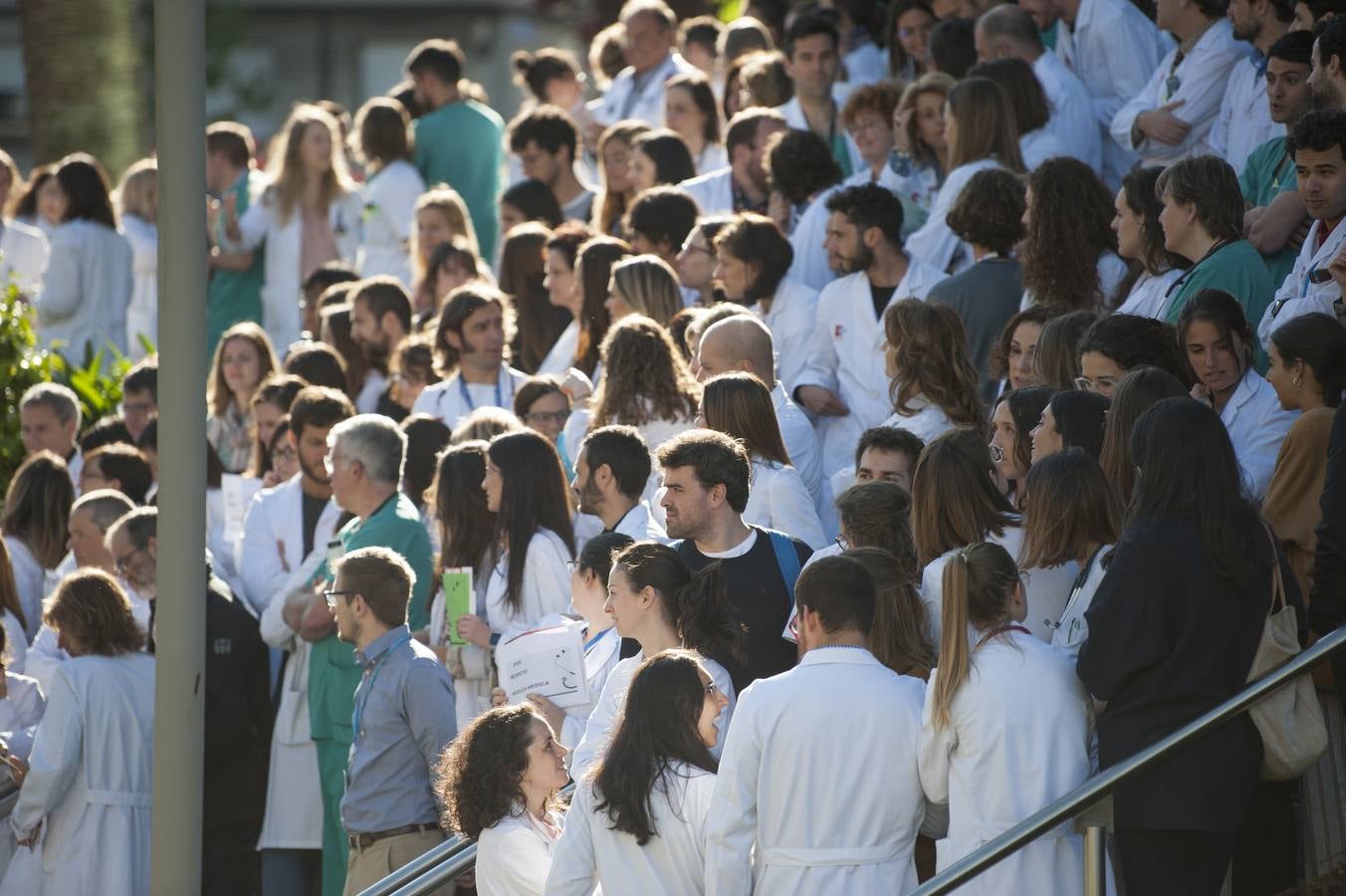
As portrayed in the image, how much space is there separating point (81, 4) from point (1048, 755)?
49.3 ft

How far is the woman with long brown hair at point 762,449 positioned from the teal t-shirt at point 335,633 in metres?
1.65

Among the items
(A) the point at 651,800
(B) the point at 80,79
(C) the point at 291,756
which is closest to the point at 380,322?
(C) the point at 291,756

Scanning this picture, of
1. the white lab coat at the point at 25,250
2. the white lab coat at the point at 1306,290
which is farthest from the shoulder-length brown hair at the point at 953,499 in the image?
the white lab coat at the point at 25,250

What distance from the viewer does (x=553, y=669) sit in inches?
254

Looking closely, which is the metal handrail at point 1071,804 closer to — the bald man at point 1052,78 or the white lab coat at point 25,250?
the bald man at point 1052,78

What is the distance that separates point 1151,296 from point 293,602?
3709 millimetres

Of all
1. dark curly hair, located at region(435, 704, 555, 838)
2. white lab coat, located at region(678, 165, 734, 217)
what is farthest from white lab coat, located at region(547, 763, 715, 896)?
white lab coat, located at region(678, 165, 734, 217)

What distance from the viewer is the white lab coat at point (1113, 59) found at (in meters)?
11.1

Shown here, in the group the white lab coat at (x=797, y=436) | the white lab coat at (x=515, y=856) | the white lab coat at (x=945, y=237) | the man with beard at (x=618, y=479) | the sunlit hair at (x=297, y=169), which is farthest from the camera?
the sunlit hair at (x=297, y=169)

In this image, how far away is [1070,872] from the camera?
5.35 metres

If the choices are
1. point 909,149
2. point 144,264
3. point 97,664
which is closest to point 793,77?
point 909,149

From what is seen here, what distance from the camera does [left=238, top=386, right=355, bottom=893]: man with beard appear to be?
836cm

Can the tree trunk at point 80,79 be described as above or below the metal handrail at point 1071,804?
above

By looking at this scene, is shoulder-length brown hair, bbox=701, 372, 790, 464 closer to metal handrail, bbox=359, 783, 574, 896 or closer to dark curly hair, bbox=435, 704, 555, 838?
metal handrail, bbox=359, 783, 574, 896
